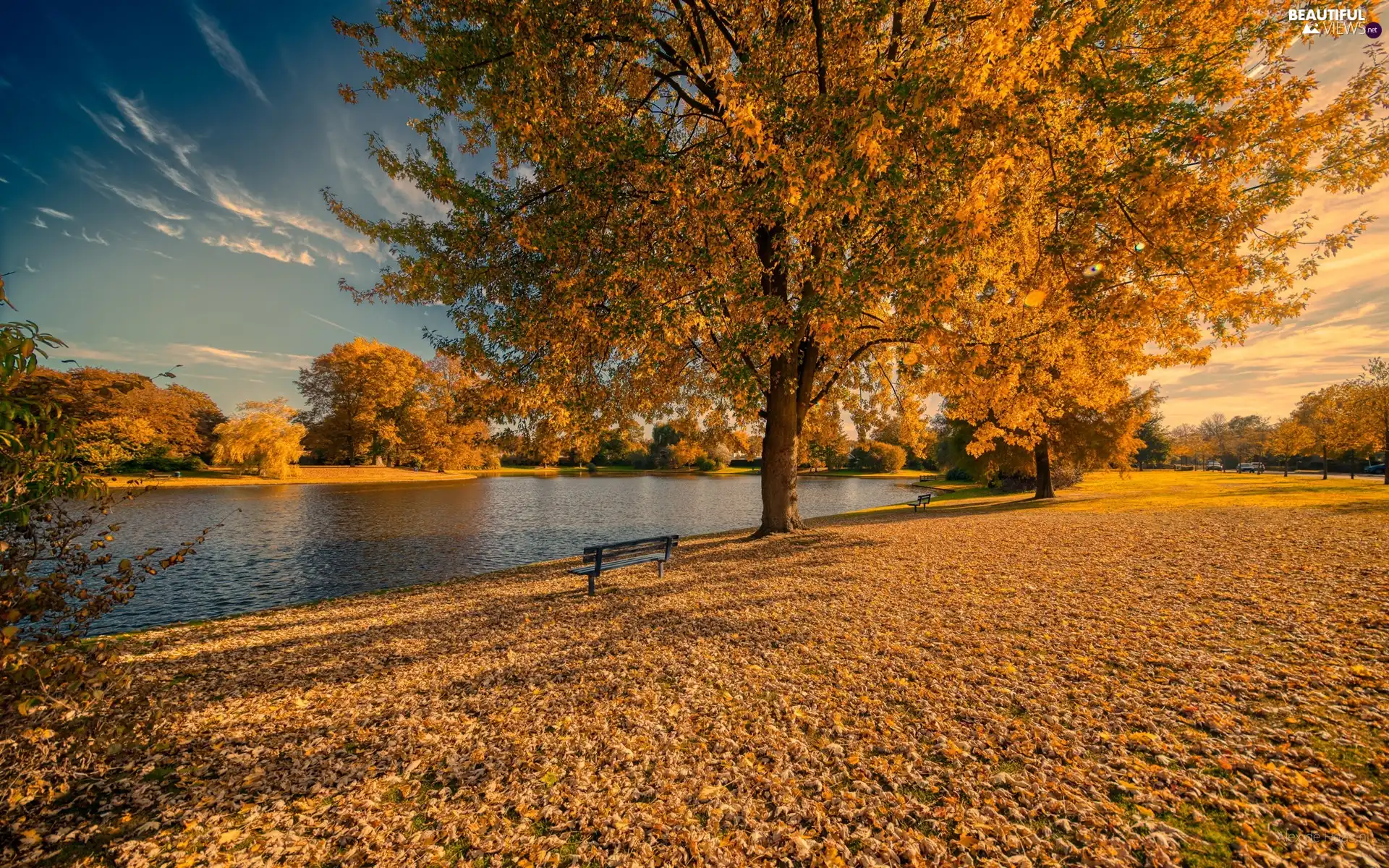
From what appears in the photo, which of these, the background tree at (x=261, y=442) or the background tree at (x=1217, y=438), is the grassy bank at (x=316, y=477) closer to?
the background tree at (x=261, y=442)

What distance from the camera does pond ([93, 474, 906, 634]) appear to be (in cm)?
1375

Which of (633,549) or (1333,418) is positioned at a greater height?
(1333,418)

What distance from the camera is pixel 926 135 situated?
24.6 feet

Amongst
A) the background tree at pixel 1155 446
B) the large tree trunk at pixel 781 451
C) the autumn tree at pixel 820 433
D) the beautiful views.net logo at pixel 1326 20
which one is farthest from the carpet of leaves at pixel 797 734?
the background tree at pixel 1155 446

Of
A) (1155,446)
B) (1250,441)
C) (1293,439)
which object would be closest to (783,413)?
(1293,439)

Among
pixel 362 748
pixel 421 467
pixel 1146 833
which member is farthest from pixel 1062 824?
pixel 421 467

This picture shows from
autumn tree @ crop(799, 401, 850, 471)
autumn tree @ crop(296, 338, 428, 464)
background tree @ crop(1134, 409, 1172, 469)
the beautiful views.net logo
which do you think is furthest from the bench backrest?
background tree @ crop(1134, 409, 1172, 469)

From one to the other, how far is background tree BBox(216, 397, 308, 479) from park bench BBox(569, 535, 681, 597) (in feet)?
178

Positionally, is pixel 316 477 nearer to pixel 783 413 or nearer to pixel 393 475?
pixel 393 475

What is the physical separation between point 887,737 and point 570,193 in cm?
996

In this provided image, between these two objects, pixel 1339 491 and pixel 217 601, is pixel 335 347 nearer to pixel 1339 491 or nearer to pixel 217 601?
pixel 217 601

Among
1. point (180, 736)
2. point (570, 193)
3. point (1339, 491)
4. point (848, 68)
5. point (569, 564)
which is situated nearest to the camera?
point (180, 736)

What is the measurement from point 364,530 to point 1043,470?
36.2 m

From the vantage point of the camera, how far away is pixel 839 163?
288 inches
